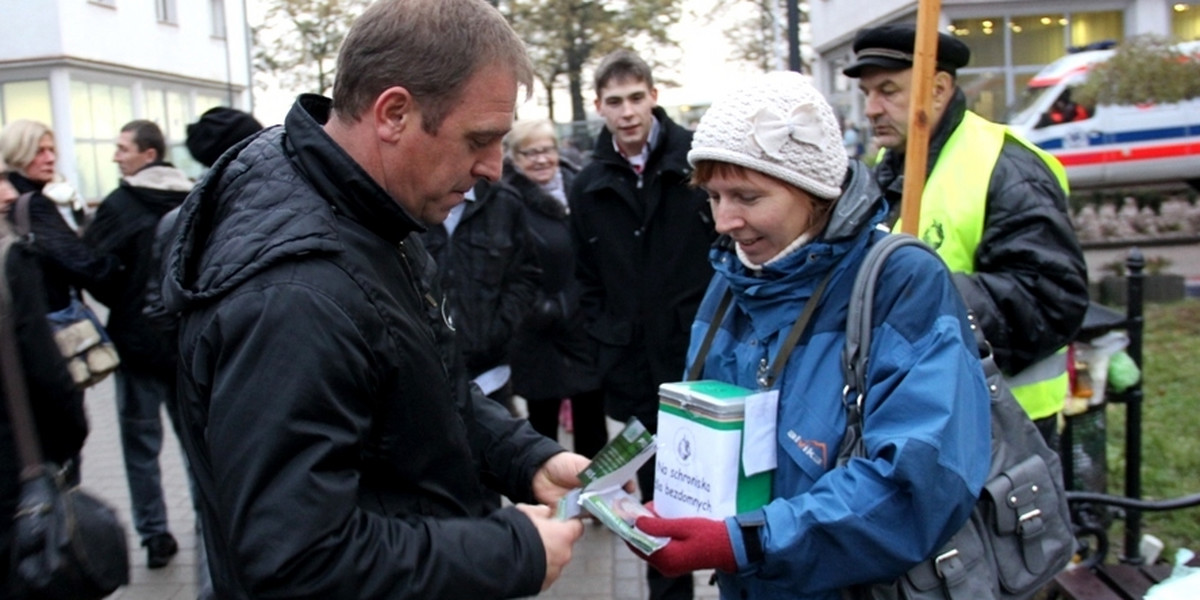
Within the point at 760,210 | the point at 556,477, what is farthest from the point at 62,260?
the point at 760,210

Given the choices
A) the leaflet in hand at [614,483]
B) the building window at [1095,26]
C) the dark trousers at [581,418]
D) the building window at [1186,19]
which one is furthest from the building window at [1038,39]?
the leaflet in hand at [614,483]

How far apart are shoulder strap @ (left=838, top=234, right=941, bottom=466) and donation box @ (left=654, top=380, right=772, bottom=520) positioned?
198 millimetres

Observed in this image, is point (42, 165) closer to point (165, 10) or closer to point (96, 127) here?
point (96, 127)

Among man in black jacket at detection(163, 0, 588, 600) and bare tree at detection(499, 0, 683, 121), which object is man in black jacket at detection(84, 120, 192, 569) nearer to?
man in black jacket at detection(163, 0, 588, 600)

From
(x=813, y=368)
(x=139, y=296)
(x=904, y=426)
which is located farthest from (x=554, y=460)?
(x=139, y=296)

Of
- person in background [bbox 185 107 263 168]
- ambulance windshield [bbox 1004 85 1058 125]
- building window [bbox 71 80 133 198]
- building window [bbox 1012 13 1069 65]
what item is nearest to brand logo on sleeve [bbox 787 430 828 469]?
person in background [bbox 185 107 263 168]

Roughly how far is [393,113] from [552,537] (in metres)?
0.74

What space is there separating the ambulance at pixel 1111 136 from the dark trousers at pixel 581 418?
42.7 ft

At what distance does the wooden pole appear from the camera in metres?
3.03

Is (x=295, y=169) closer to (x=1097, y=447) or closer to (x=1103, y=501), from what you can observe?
(x=1103, y=501)

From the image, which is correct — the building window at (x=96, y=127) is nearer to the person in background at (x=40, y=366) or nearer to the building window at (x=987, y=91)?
the building window at (x=987, y=91)

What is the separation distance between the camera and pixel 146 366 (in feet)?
17.4

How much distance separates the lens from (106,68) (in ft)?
82.0

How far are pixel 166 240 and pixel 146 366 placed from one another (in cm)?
102
